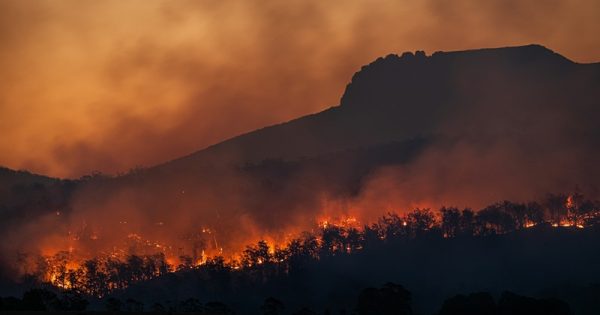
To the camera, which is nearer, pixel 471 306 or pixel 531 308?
pixel 531 308

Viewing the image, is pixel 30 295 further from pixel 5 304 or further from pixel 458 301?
pixel 458 301

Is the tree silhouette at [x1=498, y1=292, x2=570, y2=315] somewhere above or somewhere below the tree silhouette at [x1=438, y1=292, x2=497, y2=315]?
below

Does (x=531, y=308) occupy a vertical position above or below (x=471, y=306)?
below

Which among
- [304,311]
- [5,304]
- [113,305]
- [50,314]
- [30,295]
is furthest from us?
[113,305]

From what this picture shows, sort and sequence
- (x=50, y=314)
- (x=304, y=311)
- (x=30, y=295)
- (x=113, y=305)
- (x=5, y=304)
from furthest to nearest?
1. (x=113, y=305)
2. (x=304, y=311)
3. (x=30, y=295)
4. (x=5, y=304)
5. (x=50, y=314)

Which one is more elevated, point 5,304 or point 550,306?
point 5,304

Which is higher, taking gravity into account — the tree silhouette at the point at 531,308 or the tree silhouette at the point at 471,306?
the tree silhouette at the point at 471,306

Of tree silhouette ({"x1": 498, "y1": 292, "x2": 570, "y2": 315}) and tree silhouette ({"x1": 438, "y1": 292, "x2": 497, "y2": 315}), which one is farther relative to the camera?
tree silhouette ({"x1": 438, "y1": 292, "x2": 497, "y2": 315})

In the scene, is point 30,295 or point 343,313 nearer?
point 30,295

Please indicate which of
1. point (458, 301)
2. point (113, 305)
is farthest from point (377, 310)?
point (113, 305)

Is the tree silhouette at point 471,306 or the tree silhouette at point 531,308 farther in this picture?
the tree silhouette at point 471,306

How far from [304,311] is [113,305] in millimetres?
49643

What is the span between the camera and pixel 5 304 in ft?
495

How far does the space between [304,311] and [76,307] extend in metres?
49.3
